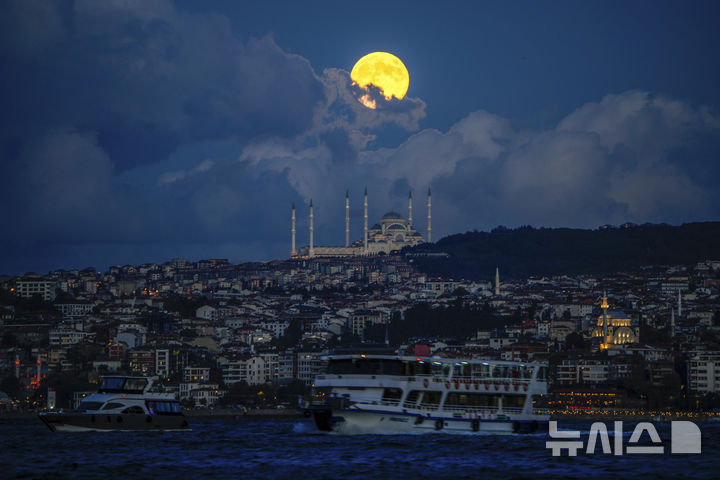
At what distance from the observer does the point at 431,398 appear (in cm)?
4153

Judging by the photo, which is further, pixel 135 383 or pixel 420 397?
pixel 135 383

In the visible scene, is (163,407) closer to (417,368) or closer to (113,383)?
(113,383)

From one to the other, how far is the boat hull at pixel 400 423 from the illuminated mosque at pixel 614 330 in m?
60.3

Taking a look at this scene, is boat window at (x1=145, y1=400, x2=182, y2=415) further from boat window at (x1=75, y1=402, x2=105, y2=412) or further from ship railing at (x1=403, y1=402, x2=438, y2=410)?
ship railing at (x1=403, y1=402, x2=438, y2=410)

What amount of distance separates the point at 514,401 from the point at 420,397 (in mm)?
3549

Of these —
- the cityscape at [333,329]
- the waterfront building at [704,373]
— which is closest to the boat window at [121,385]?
the cityscape at [333,329]

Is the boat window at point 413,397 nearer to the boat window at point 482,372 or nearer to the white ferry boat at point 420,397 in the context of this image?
the white ferry boat at point 420,397

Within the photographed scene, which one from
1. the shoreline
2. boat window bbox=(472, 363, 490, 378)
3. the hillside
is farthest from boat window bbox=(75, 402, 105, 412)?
the hillside

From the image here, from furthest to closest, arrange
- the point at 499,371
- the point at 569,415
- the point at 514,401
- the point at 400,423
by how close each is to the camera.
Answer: the point at 569,415, the point at 499,371, the point at 514,401, the point at 400,423

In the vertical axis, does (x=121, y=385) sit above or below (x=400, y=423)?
above

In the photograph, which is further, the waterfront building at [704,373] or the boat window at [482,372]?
the waterfront building at [704,373]

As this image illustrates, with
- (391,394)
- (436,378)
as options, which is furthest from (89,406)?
(436,378)

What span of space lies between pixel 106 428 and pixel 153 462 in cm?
996

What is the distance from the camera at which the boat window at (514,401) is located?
1694 inches
